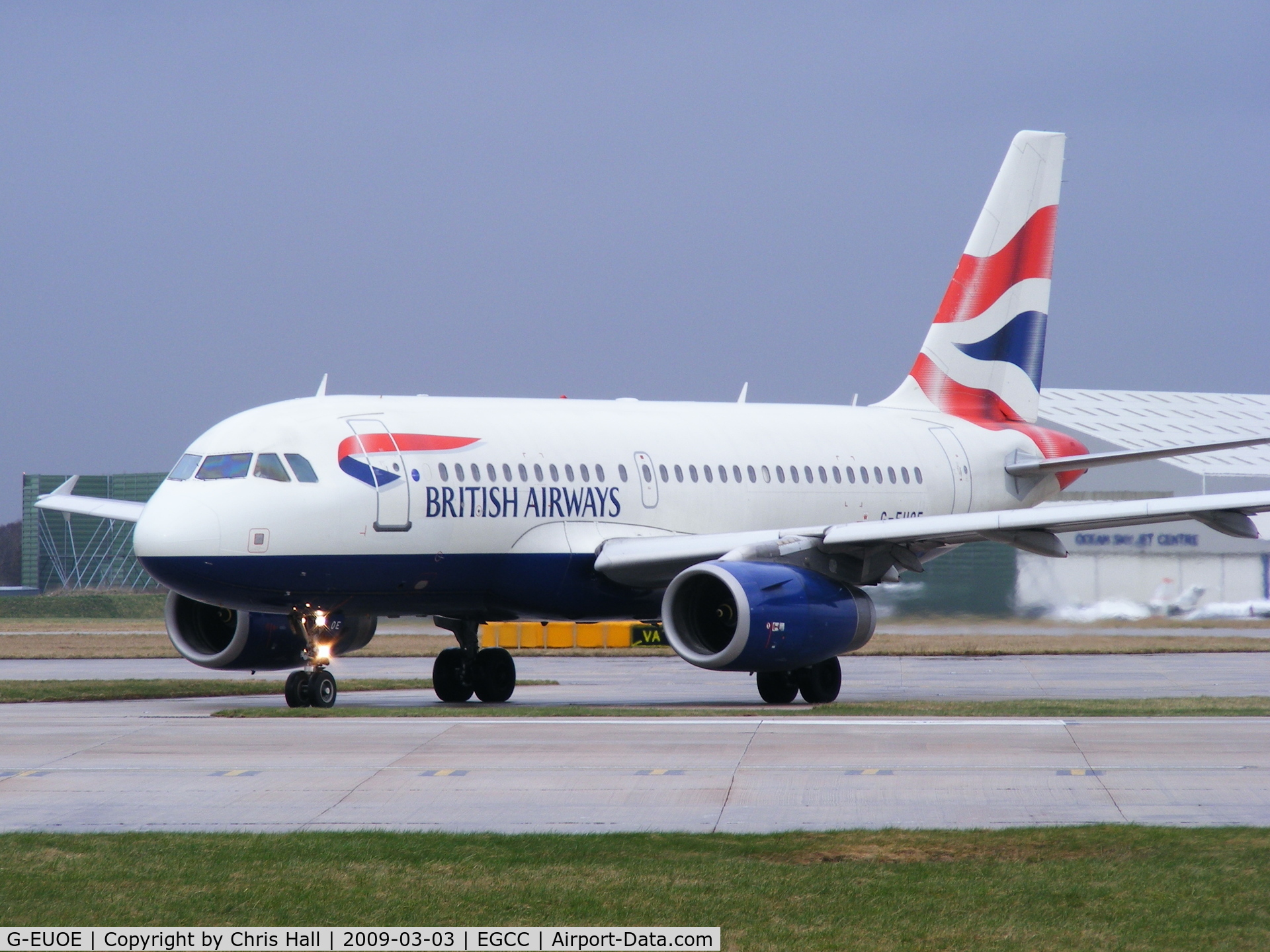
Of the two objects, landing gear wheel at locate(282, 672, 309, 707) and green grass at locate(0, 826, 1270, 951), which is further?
landing gear wheel at locate(282, 672, 309, 707)

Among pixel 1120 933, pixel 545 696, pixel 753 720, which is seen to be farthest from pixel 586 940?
pixel 545 696

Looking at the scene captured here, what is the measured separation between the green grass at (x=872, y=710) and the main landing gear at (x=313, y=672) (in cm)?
19

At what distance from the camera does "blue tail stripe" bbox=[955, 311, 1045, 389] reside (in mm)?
29203

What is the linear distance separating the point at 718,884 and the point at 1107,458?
1863 centimetres

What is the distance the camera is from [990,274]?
29.1 meters

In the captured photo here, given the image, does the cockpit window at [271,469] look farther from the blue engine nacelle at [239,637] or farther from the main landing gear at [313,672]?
the blue engine nacelle at [239,637]

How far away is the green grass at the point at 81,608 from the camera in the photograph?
7131 centimetres

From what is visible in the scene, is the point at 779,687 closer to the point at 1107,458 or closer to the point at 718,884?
the point at 1107,458

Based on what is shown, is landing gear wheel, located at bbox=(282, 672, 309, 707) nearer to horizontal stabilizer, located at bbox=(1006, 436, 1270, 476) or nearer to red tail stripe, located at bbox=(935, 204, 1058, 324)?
horizontal stabilizer, located at bbox=(1006, 436, 1270, 476)

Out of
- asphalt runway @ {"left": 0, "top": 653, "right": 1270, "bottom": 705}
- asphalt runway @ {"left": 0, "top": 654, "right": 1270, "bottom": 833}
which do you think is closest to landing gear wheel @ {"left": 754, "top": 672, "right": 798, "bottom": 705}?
asphalt runway @ {"left": 0, "top": 653, "right": 1270, "bottom": 705}

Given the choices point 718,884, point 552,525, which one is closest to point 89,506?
point 552,525

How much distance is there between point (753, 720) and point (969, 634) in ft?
60.5
